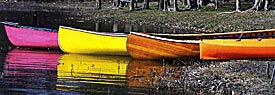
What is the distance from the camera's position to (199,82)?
19.1 meters

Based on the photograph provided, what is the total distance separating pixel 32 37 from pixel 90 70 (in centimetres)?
919

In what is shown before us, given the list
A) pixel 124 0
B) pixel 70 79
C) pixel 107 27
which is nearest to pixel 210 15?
pixel 107 27

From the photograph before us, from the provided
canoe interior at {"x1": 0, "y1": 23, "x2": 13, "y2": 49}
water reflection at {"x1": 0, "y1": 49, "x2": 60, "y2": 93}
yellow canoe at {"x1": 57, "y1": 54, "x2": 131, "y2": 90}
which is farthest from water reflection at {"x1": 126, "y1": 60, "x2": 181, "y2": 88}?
canoe interior at {"x1": 0, "y1": 23, "x2": 13, "y2": 49}

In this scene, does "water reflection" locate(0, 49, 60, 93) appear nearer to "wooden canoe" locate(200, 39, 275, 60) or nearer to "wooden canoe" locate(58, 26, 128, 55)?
"wooden canoe" locate(58, 26, 128, 55)

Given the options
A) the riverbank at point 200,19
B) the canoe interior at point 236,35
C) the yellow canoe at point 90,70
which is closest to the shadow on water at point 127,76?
the yellow canoe at point 90,70

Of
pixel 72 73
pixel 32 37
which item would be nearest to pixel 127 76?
pixel 72 73

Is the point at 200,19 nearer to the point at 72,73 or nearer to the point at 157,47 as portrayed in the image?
the point at 157,47

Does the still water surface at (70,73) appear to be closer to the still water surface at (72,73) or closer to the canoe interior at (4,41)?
the still water surface at (72,73)

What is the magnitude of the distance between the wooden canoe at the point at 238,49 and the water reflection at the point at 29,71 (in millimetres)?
5985

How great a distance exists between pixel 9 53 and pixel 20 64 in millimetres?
4419

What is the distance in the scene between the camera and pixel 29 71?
2250 centimetres

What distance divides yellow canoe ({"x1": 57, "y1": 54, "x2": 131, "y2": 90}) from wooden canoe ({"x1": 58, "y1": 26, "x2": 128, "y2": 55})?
0.38 metres

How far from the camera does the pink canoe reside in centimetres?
3088

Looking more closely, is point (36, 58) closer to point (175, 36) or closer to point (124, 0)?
A: point (175, 36)
